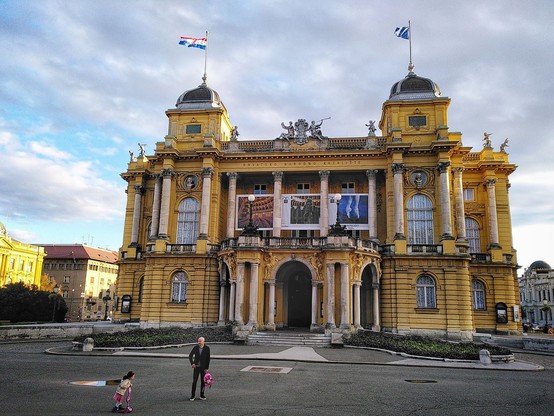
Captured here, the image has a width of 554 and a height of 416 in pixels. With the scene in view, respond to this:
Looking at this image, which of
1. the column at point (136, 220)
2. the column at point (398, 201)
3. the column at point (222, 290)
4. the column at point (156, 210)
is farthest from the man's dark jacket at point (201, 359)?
the column at point (136, 220)

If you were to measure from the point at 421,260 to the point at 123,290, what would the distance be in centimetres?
3251

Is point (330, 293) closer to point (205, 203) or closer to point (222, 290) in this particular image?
point (222, 290)

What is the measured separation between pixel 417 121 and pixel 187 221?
25423 millimetres

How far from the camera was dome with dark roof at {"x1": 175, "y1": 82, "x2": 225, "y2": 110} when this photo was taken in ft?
165

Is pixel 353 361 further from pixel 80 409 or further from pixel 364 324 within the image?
pixel 364 324

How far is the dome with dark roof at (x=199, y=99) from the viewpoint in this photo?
50188 mm

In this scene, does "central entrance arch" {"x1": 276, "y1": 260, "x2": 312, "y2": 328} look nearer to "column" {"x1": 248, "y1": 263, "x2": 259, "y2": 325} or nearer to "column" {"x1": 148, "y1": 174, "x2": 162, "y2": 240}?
"column" {"x1": 248, "y1": 263, "x2": 259, "y2": 325}

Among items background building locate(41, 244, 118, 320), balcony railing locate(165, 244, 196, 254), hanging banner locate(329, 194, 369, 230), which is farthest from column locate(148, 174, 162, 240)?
background building locate(41, 244, 118, 320)

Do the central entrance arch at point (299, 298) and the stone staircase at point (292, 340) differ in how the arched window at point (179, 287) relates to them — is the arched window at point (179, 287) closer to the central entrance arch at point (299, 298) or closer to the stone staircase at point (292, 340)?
the central entrance arch at point (299, 298)

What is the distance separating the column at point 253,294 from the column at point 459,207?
19.6 metres

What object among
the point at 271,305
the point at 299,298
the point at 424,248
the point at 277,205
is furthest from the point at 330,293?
the point at 277,205

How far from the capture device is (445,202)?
43.0 meters

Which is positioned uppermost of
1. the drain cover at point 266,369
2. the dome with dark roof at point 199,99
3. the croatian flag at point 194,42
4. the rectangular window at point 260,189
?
the croatian flag at point 194,42

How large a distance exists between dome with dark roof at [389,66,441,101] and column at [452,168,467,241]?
26.9 feet
